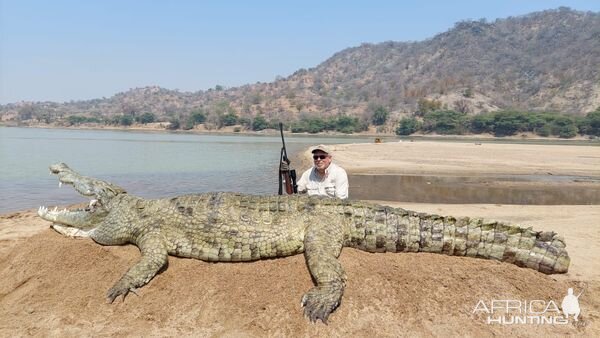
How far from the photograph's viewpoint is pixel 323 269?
15.1ft

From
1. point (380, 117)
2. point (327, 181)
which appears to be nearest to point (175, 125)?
point (380, 117)

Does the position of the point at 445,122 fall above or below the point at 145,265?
below

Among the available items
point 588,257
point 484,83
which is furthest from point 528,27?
point 588,257

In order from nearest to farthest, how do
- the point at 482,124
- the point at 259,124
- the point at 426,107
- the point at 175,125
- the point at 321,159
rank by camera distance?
1. the point at 321,159
2. the point at 482,124
3. the point at 426,107
4. the point at 259,124
5. the point at 175,125

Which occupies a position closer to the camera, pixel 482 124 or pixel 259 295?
pixel 259 295

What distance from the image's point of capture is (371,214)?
5137 mm

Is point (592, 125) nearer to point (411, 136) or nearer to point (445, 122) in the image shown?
point (445, 122)

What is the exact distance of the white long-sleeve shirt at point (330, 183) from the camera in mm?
6449

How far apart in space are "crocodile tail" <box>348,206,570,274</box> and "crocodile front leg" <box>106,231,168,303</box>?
6.69ft

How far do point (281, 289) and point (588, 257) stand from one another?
4.56m

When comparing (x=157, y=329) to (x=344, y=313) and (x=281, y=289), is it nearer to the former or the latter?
(x=281, y=289)

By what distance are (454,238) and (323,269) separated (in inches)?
61.5

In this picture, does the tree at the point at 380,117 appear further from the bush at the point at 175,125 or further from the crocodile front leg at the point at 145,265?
the crocodile front leg at the point at 145,265

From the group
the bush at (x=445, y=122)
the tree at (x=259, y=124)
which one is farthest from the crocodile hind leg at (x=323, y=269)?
the tree at (x=259, y=124)
